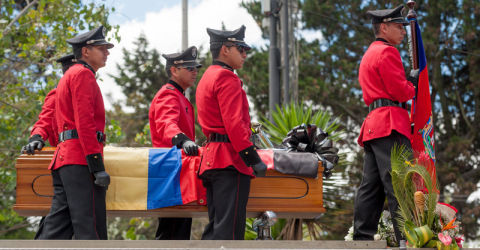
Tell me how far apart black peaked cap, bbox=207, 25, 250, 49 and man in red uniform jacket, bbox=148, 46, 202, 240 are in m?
0.78

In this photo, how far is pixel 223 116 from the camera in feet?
14.9

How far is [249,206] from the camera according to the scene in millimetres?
4930

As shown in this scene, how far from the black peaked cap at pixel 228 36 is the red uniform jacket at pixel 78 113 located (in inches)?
36.6

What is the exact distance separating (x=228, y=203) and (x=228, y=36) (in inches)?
48.7

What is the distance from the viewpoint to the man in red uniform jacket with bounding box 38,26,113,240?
173 inches

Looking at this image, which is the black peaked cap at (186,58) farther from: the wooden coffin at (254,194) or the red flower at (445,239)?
the red flower at (445,239)

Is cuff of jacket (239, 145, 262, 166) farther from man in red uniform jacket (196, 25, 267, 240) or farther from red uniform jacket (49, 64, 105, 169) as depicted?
red uniform jacket (49, 64, 105, 169)

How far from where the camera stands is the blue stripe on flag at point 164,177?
4871 millimetres

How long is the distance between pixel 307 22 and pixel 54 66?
14.4 meters

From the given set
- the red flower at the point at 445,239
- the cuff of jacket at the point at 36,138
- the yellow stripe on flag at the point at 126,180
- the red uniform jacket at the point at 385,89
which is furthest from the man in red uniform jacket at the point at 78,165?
the red flower at the point at 445,239

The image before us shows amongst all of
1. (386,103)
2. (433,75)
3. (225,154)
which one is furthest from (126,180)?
(433,75)

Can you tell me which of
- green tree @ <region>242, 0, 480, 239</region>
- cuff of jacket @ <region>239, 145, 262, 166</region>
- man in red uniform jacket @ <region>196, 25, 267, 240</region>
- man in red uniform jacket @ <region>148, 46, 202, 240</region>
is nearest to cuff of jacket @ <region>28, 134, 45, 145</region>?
man in red uniform jacket @ <region>148, 46, 202, 240</region>

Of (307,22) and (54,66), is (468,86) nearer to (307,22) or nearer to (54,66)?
(307,22)

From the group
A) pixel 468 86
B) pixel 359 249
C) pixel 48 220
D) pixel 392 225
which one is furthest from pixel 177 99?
pixel 468 86
